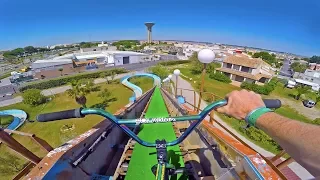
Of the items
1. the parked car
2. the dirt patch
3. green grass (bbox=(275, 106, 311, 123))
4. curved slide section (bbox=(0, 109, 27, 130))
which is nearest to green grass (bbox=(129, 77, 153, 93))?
curved slide section (bbox=(0, 109, 27, 130))

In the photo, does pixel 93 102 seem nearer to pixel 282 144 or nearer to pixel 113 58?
pixel 282 144

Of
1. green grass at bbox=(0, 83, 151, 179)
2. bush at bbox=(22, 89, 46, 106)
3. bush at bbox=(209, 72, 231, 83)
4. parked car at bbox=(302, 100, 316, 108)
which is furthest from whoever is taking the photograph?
bush at bbox=(209, 72, 231, 83)


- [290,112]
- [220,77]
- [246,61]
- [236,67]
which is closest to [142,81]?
[220,77]

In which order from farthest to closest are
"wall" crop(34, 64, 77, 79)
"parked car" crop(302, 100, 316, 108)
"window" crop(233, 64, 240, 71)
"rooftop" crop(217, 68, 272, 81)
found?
"wall" crop(34, 64, 77, 79)
"window" crop(233, 64, 240, 71)
"rooftop" crop(217, 68, 272, 81)
"parked car" crop(302, 100, 316, 108)

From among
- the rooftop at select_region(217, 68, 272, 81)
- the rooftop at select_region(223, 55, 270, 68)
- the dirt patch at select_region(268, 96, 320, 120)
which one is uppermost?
the rooftop at select_region(223, 55, 270, 68)

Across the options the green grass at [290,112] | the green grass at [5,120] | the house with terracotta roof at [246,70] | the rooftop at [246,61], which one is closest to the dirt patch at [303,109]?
the green grass at [290,112]

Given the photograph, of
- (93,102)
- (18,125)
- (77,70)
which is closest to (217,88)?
(93,102)

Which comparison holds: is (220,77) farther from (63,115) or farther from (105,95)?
(63,115)

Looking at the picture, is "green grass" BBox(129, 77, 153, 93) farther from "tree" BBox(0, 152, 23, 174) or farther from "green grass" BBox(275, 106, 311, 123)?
"green grass" BBox(275, 106, 311, 123)

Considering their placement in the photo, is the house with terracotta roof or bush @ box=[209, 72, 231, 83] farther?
bush @ box=[209, 72, 231, 83]
